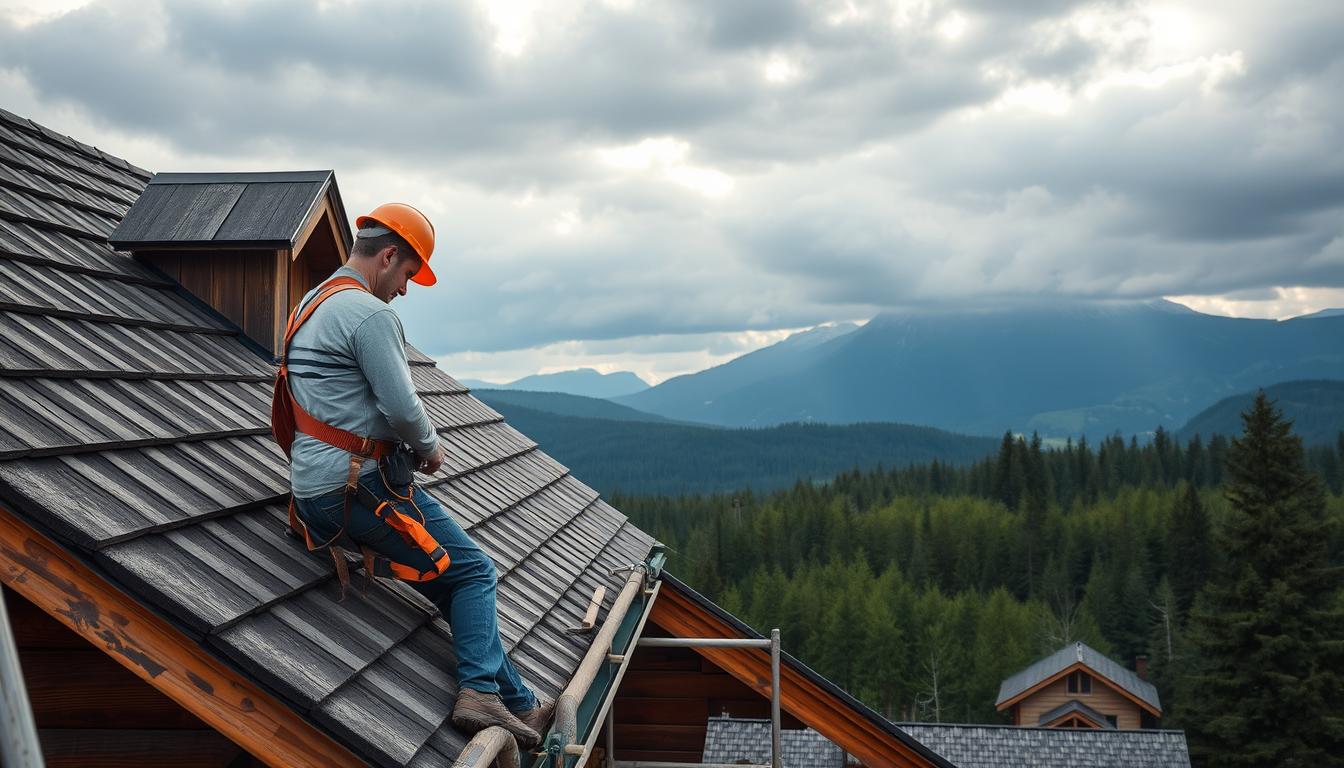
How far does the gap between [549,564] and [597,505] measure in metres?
3.78

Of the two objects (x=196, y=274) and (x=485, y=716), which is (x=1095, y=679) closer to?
(x=196, y=274)

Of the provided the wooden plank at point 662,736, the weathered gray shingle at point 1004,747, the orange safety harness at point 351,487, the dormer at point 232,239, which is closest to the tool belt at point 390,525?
the orange safety harness at point 351,487

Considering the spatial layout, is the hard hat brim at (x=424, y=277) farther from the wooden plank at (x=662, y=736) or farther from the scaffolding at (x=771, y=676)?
the wooden plank at (x=662, y=736)

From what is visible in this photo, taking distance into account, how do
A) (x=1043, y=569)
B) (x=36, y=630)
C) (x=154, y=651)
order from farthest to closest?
(x=1043, y=569) < (x=36, y=630) < (x=154, y=651)

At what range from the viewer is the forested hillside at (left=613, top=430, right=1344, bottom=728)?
208 feet

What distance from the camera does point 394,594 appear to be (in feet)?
13.1

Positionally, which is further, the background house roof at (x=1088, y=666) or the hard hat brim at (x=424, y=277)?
the background house roof at (x=1088, y=666)

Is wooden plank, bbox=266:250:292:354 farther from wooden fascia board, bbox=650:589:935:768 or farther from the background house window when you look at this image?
the background house window

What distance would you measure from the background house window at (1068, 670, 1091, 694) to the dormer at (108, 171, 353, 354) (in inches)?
1827

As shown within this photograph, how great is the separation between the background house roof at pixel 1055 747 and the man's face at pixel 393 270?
21742 millimetres

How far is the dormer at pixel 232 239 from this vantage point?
18.6ft

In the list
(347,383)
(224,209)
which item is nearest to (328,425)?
(347,383)

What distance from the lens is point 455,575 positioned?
3799 millimetres

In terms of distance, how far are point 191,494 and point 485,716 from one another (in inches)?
51.4
